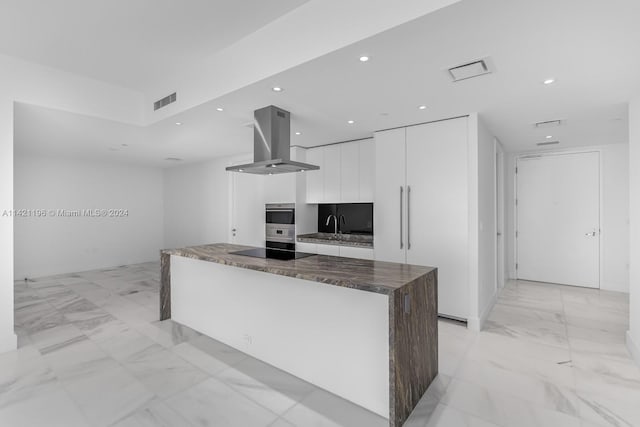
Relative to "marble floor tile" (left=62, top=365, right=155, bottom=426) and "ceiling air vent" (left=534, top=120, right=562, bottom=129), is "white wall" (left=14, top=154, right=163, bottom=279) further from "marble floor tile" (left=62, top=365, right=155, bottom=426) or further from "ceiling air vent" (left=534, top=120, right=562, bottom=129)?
"ceiling air vent" (left=534, top=120, right=562, bottom=129)

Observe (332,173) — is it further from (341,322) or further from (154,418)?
(154,418)

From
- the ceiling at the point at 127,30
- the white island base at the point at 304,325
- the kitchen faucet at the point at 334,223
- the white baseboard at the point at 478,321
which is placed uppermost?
the ceiling at the point at 127,30

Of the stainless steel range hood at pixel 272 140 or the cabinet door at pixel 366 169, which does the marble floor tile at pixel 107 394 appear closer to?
the stainless steel range hood at pixel 272 140

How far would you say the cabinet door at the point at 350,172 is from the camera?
477 cm

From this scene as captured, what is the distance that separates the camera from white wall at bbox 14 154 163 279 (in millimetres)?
6133

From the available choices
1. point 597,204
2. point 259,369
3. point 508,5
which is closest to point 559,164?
point 597,204

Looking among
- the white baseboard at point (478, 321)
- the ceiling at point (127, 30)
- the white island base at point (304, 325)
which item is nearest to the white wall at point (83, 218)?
the ceiling at point (127, 30)

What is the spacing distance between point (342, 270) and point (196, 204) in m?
6.05

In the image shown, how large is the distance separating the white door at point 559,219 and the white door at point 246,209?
16.0 feet

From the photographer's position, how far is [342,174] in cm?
494

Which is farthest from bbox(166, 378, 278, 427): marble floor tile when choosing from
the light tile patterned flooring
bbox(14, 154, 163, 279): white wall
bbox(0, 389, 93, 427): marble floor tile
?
bbox(14, 154, 163, 279): white wall

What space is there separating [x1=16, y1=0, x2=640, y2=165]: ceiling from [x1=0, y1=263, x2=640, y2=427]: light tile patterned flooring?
239 centimetres

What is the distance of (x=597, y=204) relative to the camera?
521cm

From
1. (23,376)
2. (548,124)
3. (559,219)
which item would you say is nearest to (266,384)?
(23,376)
